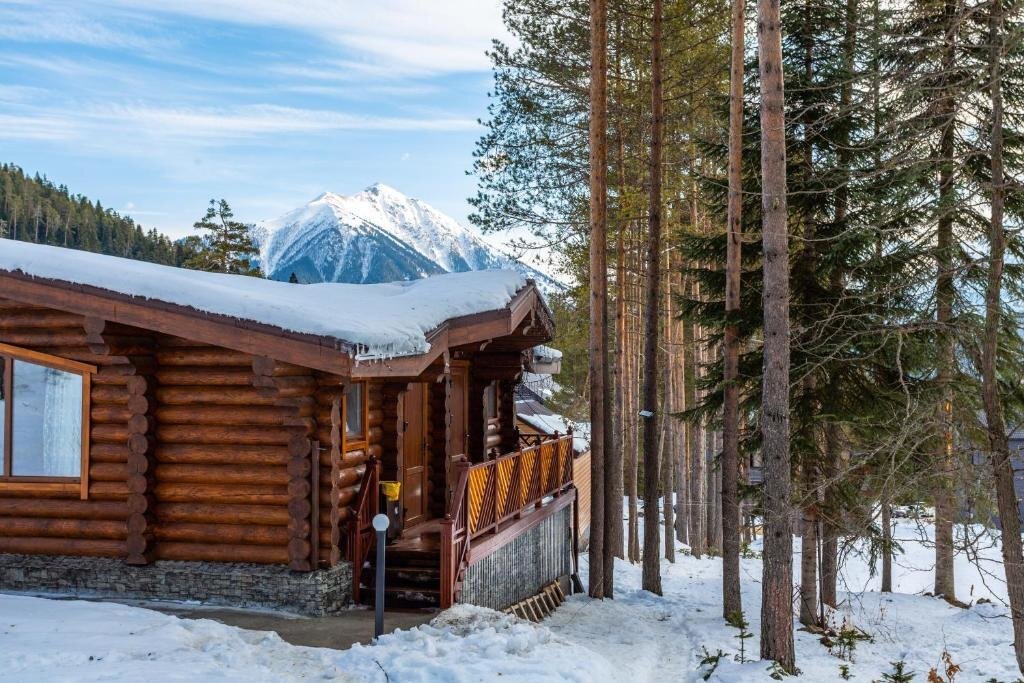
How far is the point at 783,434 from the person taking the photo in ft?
30.4

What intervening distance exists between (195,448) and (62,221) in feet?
343

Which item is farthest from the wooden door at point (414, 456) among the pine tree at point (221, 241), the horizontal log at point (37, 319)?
the pine tree at point (221, 241)

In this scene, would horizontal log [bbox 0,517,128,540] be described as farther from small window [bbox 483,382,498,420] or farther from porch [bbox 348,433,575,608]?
small window [bbox 483,382,498,420]

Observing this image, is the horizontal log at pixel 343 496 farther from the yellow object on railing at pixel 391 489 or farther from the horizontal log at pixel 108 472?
the horizontal log at pixel 108 472

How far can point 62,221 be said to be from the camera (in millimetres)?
99562

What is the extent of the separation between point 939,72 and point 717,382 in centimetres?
597

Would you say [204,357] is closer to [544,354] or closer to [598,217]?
[598,217]

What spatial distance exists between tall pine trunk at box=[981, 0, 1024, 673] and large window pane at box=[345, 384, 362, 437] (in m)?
7.29

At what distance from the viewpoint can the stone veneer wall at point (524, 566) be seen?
10.5 m

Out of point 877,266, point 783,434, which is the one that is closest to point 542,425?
point 877,266

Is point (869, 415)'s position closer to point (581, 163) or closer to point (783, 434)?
point (783, 434)

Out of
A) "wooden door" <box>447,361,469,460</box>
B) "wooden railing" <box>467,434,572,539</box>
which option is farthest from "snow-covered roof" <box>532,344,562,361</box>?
"wooden door" <box>447,361,469,460</box>

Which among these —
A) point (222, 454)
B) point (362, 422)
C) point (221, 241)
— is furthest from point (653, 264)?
point (221, 241)

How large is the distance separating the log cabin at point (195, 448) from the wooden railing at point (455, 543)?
0.02m
